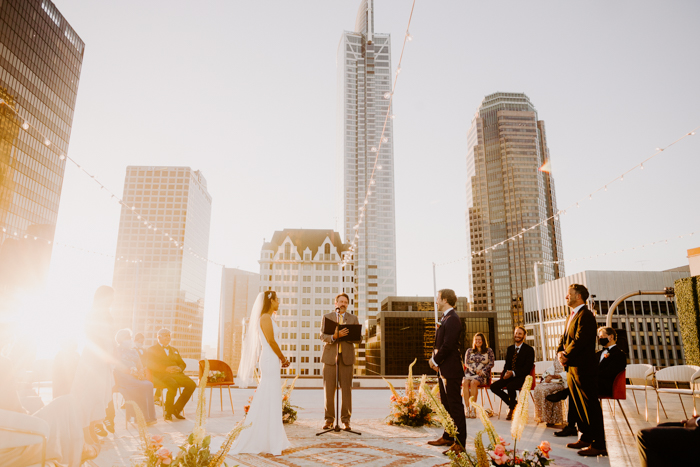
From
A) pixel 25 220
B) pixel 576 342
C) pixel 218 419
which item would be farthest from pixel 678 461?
pixel 25 220

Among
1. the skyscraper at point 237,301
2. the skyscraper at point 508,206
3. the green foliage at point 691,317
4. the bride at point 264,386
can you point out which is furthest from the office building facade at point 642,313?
the skyscraper at point 237,301

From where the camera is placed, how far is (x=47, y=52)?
160ft

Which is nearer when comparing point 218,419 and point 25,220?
point 218,419

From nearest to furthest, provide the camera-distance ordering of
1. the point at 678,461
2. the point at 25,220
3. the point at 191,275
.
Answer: the point at 678,461 → the point at 25,220 → the point at 191,275

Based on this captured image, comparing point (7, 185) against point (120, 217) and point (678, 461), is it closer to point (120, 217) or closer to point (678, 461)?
point (678, 461)

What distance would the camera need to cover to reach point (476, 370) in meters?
6.98

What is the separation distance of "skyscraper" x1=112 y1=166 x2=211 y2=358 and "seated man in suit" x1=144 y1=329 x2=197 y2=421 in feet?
337

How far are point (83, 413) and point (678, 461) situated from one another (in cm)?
378

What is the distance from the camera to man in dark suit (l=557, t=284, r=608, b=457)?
4141 mm

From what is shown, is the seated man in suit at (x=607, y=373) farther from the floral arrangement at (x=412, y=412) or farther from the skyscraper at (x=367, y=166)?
the skyscraper at (x=367, y=166)

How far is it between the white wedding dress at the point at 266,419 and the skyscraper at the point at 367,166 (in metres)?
92.3

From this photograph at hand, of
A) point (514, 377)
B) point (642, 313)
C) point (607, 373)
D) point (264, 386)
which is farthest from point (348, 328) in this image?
point (642, 313)

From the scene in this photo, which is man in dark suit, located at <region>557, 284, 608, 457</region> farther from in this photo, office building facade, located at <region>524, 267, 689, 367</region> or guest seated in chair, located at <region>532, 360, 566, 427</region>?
office building facade, located at <region>524, 267, 689, 367</region>

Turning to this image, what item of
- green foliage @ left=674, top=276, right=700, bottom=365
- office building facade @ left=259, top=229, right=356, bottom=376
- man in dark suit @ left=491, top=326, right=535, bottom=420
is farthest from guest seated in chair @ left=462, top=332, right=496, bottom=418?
office building facade @ left=259, top=229, right=356, bottom=376
